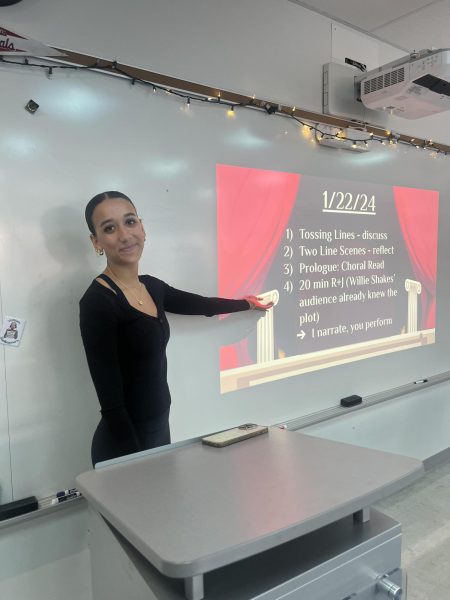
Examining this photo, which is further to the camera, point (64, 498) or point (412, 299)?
point (412, 299)

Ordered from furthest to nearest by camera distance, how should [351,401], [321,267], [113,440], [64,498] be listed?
[351,401], [321,267], [64,498], [113,440]

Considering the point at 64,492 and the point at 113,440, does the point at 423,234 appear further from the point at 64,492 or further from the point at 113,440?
Answer: the point at 64,492

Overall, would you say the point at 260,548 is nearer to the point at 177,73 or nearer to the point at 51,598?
the point at 51,598

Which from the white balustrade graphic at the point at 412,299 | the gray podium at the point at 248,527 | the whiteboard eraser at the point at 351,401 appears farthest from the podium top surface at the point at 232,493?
the white balustrade graphic at the point at 412,299

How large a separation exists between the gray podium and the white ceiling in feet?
7.01

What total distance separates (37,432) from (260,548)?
1081 mm

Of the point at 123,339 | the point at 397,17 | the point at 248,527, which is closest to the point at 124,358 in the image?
the point at 123,339

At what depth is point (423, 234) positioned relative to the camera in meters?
2.94

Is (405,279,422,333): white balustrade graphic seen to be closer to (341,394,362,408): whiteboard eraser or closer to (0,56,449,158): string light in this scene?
(341,394,362,408): whiteboard eraser

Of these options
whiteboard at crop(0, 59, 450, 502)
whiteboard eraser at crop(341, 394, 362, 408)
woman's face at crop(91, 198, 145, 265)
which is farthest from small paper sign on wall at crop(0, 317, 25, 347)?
whiteboard eraser at crop(341, 394, 362, 408)

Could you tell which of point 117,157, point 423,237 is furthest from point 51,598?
point 423,237

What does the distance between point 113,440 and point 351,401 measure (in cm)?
149

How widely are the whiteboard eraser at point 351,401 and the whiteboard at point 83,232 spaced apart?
0.56m

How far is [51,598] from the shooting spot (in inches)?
64.5
